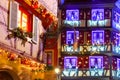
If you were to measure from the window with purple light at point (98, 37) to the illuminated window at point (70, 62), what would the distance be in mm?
2551

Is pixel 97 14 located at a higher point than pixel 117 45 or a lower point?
higher

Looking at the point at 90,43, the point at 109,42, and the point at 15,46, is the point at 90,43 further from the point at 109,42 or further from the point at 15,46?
→ the point at 15,46

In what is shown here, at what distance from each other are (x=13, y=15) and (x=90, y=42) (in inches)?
1075

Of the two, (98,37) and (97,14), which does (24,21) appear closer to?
(98,37)

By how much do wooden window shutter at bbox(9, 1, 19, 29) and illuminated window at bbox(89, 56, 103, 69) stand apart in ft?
87.2

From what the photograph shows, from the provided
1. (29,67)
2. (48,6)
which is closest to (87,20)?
(48,6)

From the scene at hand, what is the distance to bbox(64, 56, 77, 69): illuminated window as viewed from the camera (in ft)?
131

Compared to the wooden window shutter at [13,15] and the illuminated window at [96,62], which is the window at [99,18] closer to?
the illuminated window at [96,62]

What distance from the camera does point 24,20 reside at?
14.8 meters

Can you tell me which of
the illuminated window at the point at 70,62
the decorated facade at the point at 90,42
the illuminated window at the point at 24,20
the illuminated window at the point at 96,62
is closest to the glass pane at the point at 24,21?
the illuminated window at the point at 24,20

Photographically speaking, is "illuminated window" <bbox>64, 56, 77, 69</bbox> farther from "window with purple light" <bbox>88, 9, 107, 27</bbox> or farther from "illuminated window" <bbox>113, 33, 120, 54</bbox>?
"illuminated window" <bbox>113, 33, 120, 54</bbox>

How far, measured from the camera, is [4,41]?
1202 centimetres

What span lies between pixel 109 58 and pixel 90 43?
2365 mm

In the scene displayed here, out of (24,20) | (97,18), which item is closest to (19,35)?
(24,20)
